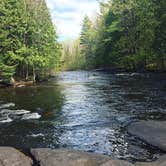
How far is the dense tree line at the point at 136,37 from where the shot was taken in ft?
191

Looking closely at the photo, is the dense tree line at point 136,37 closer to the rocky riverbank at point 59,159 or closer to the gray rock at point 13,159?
the rocky riverbank at point 59,159

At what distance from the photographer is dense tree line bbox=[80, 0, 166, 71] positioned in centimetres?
5819

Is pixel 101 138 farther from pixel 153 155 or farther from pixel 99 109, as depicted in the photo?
pixel 99 109

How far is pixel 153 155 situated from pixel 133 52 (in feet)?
194

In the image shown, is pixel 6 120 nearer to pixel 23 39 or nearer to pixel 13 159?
pixel 13 159

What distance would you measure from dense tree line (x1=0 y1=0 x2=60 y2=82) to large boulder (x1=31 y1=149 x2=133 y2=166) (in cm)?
3389

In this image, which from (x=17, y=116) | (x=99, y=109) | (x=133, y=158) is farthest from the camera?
(x=99, y=109)

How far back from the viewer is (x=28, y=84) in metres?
48.2

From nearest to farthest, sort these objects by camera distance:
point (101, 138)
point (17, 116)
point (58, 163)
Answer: point (58, 163)
point (101, 138)
point (17, 116)

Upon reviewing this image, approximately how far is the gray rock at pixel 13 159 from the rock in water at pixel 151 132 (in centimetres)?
532

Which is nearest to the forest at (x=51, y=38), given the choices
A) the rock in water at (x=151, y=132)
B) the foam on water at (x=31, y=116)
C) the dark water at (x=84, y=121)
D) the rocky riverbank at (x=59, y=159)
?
the dark water at (x=84, y=121)

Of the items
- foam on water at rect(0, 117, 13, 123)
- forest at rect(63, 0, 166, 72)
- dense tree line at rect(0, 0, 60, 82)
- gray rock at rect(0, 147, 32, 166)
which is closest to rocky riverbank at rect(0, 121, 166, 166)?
gray rock at rect(0, 147, 32, 166)

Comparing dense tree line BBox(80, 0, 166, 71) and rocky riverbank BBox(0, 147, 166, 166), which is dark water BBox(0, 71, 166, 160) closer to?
rocky riverbank BBox(0, 147, 166, 166)

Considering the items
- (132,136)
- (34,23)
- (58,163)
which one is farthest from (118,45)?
(58,163)
